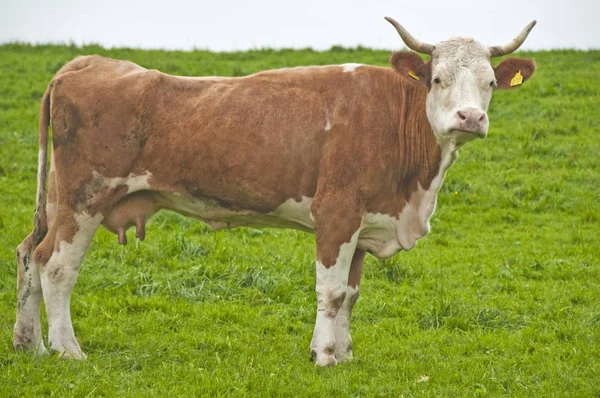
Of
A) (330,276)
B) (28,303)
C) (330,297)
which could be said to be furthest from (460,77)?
(28,303)

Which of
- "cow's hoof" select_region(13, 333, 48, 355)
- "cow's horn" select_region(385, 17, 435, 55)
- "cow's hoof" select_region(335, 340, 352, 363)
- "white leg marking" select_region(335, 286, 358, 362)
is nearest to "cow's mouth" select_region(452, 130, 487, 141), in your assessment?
"cow's horn" select_region(385, 17, 435, 55)

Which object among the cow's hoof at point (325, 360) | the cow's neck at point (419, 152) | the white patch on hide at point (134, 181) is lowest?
the cow's hoof at point (325, 360)

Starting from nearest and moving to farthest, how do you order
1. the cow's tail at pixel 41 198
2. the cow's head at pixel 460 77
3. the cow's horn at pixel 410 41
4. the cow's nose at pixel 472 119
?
the cow's nose at pixel 472 119
the cow's head at pixel 460 77
the cow's horn at pixel 410 41
the cow's tail at pixel 41 198

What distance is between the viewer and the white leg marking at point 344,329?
26.8 feet

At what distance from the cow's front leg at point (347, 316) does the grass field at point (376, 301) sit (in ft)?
0.58

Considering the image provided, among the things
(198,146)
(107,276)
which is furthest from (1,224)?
(198,146)

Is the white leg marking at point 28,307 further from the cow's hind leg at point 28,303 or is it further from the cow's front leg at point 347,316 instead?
the cow's front leg at point 347,316

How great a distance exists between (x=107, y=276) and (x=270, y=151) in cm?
343

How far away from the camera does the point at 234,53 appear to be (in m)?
23.4

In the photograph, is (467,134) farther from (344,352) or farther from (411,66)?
(344,352)

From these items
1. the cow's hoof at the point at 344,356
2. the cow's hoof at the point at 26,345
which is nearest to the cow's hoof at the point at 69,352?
the cow's hoof at the point at 26,345

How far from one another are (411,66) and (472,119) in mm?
1059

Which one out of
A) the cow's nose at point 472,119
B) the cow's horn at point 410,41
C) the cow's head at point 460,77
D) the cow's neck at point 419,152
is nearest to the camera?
the cow's nose at point 472,119

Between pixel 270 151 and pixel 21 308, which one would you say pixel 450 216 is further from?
pixel 21 308
